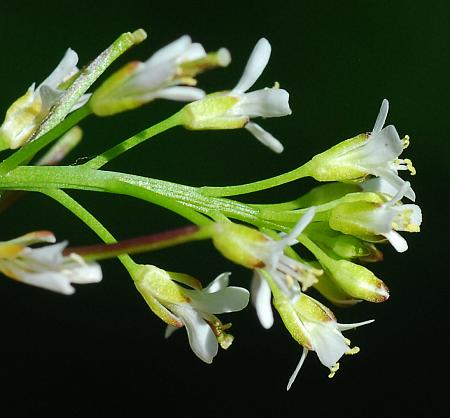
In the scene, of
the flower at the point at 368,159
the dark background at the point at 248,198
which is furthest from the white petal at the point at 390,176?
the dark background at the point at 248,198

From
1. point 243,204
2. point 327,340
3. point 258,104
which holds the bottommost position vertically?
point 327,340

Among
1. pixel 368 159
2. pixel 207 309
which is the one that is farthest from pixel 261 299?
pixel 368 159

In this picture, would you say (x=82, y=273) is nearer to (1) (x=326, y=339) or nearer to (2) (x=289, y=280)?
(2) (x=289, y=280)

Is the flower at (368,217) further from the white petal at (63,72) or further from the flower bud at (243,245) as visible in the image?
the white petal at (63,72)

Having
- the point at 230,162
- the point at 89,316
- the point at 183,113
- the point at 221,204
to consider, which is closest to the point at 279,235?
the point at 221,204

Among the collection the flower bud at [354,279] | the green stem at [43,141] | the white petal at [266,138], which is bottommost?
the flower bud at [354,279]

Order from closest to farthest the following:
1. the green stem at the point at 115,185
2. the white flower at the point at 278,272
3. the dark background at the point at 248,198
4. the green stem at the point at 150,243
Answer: the green stem at the point at 150,243
the white flower at the point at 278,272
the green stem at the point at 115,185
the dark background at the point at 248,198

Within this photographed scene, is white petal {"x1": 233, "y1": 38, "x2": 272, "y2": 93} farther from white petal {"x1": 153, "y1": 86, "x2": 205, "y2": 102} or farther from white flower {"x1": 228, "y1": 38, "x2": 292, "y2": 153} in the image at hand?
white petal {"x1": 153, "y1": 86, "x2": 205, "y2": 102}
